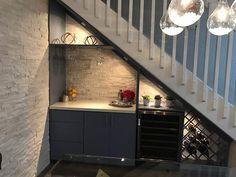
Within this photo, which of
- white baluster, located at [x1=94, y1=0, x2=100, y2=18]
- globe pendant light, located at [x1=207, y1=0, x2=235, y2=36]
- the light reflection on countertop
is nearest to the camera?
globe pendant light, located at [x1=207, y1=0, x2=235, y2=36]

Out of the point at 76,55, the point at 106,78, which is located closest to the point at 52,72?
the point at 76,55

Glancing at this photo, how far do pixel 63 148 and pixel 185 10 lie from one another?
8.90 feet

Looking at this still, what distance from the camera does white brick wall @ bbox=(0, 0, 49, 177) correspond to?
2424 millimetres

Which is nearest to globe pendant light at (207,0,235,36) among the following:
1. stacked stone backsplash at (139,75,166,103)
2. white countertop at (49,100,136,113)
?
white countertop at (49,100,136,113)

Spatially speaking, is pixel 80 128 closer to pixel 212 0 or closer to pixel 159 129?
pixel 159 129

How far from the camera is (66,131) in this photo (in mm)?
3523

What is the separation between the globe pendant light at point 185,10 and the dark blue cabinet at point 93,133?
81.4 inches

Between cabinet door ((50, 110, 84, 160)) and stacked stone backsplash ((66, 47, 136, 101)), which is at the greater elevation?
stacked stone backsplash ((66, 47, 136, 101))

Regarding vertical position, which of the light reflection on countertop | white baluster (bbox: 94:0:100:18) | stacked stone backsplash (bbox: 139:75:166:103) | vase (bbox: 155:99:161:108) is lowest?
the light reflection on countertop

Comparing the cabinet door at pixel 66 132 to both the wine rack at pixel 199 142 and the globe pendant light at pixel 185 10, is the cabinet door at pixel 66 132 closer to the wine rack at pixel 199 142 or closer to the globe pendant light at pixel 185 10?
the wine rack at pixel 199 142

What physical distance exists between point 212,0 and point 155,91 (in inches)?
60.1

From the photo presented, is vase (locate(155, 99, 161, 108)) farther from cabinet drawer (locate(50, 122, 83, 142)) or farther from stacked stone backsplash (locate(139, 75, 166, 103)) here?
cabinet drawer (locate(50, 122, 83, 142))

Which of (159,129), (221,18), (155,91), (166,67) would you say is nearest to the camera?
(221,18)

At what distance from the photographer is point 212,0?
2.85 metres
